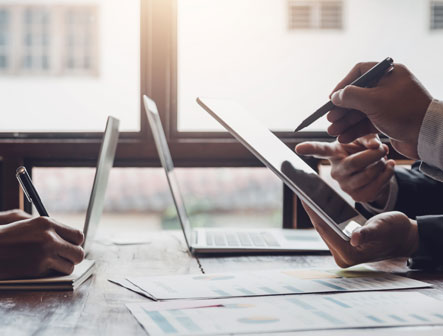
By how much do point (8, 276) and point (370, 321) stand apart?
0.62 meters

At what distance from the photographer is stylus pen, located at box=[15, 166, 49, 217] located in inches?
40.6

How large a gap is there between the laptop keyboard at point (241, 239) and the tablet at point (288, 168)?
326mm

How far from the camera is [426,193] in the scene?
5.18 ft

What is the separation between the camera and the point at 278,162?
1025 mm

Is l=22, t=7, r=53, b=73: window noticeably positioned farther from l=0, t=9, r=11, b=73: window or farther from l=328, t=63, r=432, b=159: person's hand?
l=328, t=63, r=432, b=159: person's hand

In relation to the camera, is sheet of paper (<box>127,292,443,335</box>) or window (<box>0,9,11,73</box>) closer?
sheet of paper (<box>127,292,443,335</box>)

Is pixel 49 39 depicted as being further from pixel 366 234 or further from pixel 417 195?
Answer: pixel 366 234

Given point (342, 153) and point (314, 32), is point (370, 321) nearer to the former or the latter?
point (342, 153)

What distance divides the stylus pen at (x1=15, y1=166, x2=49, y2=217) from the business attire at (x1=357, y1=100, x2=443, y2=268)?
0.72 metres

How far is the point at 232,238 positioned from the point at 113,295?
679 millimetres

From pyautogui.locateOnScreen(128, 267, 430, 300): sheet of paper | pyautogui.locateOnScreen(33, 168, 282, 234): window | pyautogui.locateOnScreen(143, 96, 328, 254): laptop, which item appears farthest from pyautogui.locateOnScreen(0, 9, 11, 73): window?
pyautogui.locateOnScreen(128, 267, 430, 300): sheet of paper

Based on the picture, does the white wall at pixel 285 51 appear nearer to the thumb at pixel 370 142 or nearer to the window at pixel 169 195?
the window at pixel 169 195

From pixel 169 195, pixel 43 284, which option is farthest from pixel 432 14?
pixel 43 284

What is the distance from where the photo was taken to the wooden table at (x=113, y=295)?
0.71 meters
